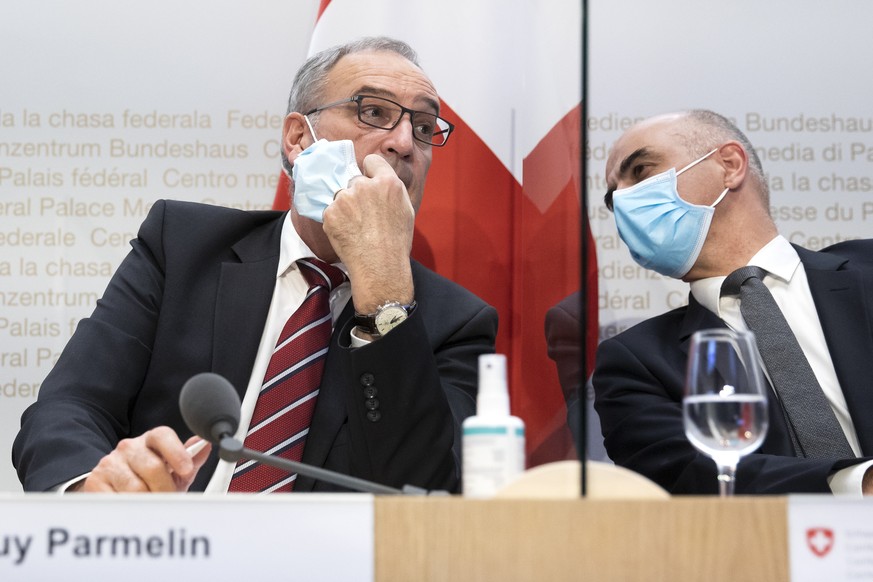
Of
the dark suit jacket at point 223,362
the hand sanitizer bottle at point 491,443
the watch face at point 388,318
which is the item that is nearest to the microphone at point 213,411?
the hand sanitizer bottle at point 491,443

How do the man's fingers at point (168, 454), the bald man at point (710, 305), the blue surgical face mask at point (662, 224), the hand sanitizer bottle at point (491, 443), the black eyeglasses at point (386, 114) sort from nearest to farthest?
the hand sanitizer bottle at point (491, 443) < the man's fingers at point (168, 454) < the bald man at point (710, 305) < the black eyeglasses at point (386, 114) < the blue surgical face mask at point (662, 224)

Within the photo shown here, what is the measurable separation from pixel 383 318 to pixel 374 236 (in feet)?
0.63

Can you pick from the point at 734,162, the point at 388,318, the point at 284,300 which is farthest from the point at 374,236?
the point at 734,162

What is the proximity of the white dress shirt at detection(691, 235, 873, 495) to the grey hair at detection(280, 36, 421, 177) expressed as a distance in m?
0.89

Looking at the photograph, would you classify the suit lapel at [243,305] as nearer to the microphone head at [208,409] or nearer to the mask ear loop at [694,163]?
the microphone head at [208,409]

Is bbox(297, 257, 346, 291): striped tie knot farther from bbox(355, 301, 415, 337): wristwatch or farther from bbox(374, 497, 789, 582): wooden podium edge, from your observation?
bbox(374, 497, 789, 582): wooden podium edge

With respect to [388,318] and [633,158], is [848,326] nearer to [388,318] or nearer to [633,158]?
[633,158]

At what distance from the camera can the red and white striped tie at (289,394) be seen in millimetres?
1878

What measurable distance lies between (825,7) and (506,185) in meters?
1.03

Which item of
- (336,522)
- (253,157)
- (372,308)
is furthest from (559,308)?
(253,157)

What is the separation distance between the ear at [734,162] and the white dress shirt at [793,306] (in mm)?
196

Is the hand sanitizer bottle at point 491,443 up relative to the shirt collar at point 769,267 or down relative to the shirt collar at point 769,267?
down

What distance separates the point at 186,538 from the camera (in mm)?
879

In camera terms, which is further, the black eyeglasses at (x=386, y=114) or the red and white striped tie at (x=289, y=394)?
the black eyeglasses at (x=386, y=114)
